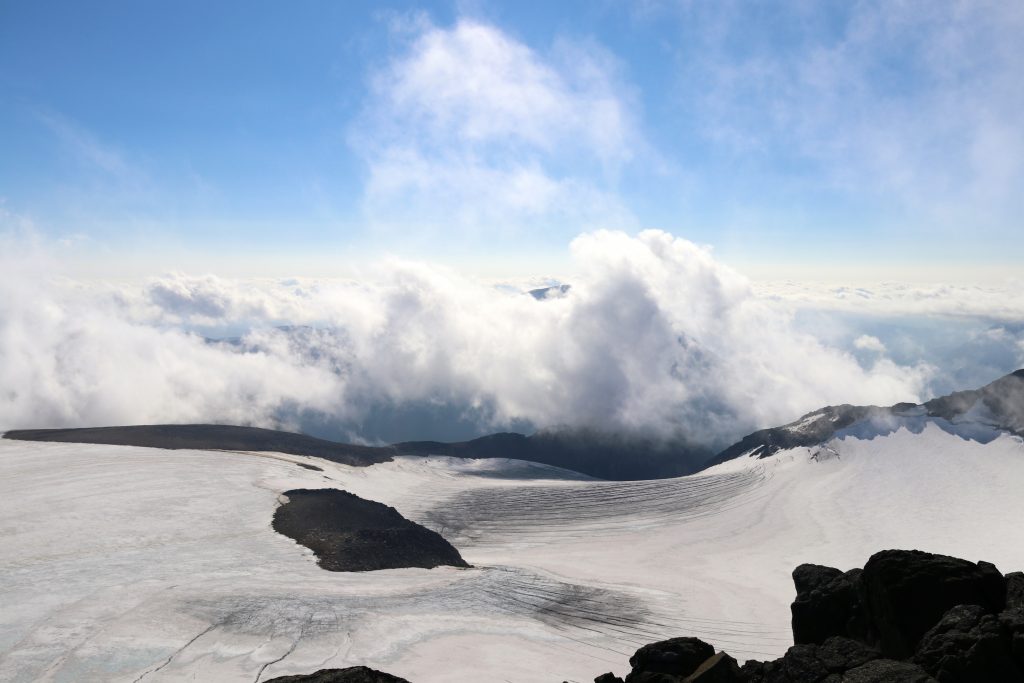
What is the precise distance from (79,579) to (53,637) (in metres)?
10.0

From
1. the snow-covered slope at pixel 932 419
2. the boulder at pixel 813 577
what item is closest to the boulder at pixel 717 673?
the boulder at pixel 813 577

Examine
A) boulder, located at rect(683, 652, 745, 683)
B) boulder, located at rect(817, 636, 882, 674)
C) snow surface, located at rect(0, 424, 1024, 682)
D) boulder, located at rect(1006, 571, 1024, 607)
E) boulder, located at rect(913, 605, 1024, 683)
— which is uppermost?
boulder, located at rect(1006, 571, 1024, 607)

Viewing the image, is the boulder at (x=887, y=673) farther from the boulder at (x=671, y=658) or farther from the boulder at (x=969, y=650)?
the boulder at (x=671, y=658)

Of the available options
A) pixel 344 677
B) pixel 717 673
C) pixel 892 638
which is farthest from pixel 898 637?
pixel 344 677

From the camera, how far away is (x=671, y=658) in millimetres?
22109

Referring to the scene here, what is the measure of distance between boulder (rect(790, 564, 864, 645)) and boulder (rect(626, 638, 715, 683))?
15.8 feet

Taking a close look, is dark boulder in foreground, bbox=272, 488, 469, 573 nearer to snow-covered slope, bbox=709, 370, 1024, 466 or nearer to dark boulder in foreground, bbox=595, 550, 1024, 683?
dark boulder in foreground, bbox=595, 550, 1024, 683

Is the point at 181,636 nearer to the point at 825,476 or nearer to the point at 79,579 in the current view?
the point at 79,579

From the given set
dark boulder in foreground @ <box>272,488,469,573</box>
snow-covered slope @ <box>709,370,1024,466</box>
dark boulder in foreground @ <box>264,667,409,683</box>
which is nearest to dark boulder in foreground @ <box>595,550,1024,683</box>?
dark boulder in foreground @ <box>264,667,409,683</box>

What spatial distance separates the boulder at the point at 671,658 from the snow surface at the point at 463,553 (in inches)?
602

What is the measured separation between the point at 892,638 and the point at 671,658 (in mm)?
7251

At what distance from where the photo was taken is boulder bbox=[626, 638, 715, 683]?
2188cm

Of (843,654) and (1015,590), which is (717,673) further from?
(1015,590)

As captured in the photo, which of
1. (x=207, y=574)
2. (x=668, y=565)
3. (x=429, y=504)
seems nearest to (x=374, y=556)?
(x=207, y=574)
